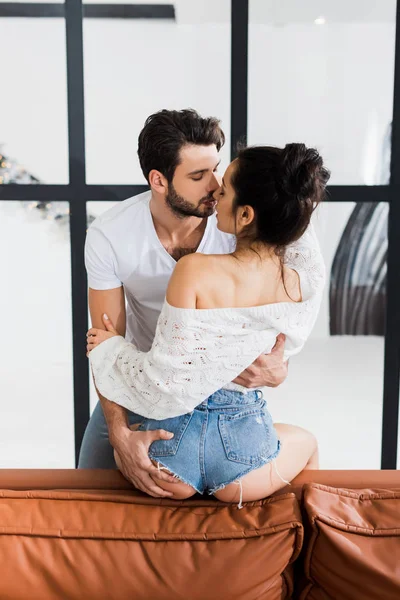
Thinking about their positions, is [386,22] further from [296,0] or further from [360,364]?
[360,364]

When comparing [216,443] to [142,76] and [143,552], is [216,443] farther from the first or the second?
[142,76]

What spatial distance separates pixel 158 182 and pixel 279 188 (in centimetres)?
54

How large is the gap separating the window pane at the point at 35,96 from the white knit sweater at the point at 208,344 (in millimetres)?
964

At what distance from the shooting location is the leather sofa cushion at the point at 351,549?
4.50 ft

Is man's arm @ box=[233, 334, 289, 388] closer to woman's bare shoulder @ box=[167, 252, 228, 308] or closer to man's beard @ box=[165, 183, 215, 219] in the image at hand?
woman's bare shoulder @ box=[167, 252, 228, 308]

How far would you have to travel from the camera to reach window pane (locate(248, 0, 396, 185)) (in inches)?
89.4

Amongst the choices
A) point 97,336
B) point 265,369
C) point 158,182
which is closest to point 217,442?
point 265,369

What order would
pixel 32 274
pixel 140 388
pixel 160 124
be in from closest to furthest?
pixel 140 388
pixel 160 124
pixel 32 274

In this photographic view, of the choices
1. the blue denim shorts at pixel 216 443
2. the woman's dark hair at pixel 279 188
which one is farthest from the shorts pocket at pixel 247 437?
the woman's dark hair at pixel 279 188

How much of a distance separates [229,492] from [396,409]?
3.70ft

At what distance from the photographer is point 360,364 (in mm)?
2488

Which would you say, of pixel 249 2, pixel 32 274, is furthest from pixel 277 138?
pixel 32 274

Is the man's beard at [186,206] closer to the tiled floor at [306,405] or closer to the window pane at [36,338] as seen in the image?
the window pane at [36,338]

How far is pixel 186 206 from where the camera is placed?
1927mm
